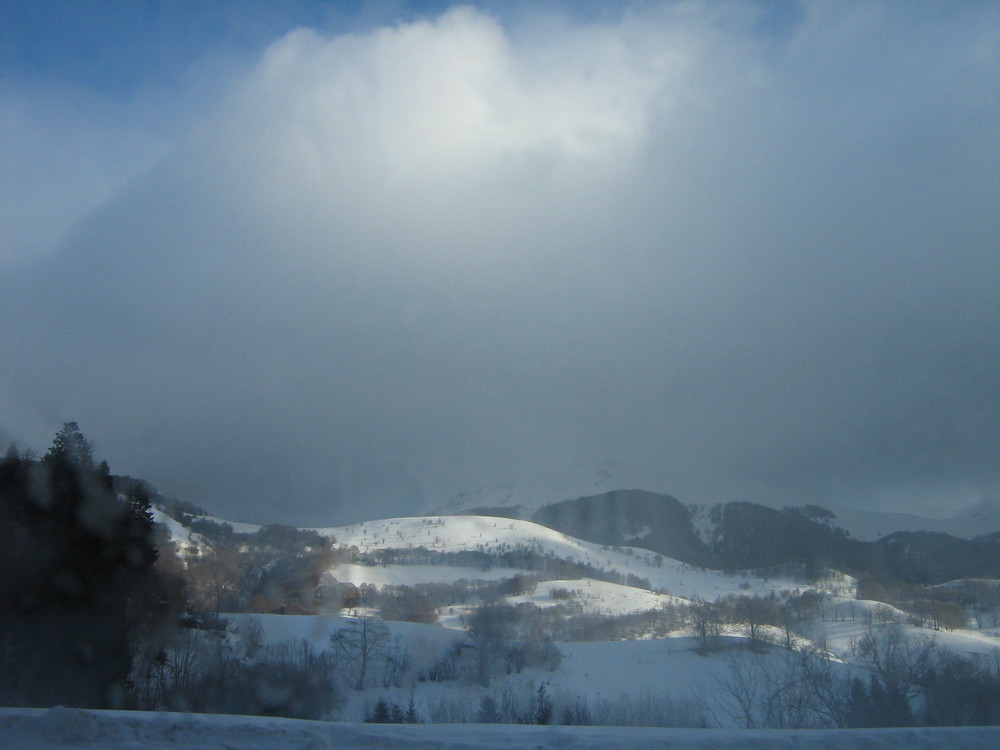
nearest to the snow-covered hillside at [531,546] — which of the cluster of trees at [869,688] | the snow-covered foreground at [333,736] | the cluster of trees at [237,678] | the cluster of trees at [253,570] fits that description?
the cluster of trees at [253,570]

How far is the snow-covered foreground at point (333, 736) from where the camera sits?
4.79 metres

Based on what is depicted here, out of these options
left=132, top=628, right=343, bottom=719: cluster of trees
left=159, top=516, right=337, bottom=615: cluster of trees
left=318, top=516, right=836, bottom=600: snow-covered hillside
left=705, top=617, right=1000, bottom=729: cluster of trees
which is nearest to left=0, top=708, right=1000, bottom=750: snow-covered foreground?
left=705, top=617, right=1000, bottom=729: cluster of trees

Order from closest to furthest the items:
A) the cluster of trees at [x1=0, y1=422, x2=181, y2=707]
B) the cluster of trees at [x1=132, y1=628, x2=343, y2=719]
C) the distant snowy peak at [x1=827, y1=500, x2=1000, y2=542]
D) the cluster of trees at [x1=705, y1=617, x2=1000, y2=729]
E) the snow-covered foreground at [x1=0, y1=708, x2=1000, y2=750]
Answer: the snow-covered foreground at [x1=0, y1=708, x2=1000, y2=750] → the cluster of trees at [x1=705, y1=617, x2=1000, y2=729] → the cluster of trees at [x1=132, y1=628, x2=343, y2=719] → the cluster of trees at [x1=0, y1=422, x2=181, y2=707] → the distant snowy peak at [x1=827, y1=500, x2=1000, y2=542]

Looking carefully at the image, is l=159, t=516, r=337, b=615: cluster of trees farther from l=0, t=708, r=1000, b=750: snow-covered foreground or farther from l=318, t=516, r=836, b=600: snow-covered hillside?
l=0, t=708, r=1000, b=750: snow-covered foreground

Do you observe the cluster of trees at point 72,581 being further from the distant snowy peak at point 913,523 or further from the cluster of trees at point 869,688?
the distant snowy peak at point 913,523

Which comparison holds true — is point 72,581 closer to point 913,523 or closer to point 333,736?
point 333,736

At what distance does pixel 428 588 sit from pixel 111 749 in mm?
29032

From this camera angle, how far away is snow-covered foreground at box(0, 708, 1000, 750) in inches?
189

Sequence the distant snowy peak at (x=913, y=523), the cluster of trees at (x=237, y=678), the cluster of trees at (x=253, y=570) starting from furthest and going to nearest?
the distant snowy peak at (x=913, y=523) < the cluster of trees at (x=253, y=570) < the cluster of trees at (x=237, y=678)

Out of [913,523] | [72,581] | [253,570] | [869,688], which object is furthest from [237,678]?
[913,523]

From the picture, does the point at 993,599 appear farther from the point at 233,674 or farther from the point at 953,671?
the point at 233,674

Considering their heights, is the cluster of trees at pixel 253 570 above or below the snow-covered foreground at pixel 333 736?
above

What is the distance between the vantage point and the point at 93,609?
16.2 meters

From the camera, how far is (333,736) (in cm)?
501
